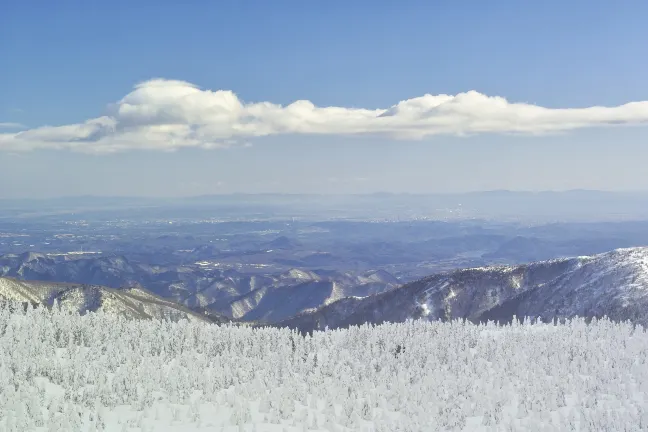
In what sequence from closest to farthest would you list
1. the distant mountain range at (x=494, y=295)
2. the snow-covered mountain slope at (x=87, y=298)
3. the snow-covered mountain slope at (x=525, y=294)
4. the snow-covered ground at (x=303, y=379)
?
the snow-covered ground at (x=303, y=379) → the snow-covered mountain slope at (x=525, y=294) → the distant mountain range at (x=494, y=295) → the snow-covered mountain slope at (x=87, y=298)

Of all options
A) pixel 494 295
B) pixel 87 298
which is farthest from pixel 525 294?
pixel 87 298

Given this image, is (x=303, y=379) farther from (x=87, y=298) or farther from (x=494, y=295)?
(x=87, y=298)

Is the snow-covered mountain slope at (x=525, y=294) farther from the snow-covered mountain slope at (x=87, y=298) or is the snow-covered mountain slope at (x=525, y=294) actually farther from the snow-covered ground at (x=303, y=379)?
the snow-covered ground at (x=303, y=379)

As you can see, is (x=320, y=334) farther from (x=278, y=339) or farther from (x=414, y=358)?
(x=414, y=358)

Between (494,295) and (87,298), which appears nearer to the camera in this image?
(494,295)

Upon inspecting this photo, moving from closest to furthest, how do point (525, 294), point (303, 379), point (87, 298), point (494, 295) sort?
point (303, 379)
point (525, 294)
point (494, 295)
point (87, 298)

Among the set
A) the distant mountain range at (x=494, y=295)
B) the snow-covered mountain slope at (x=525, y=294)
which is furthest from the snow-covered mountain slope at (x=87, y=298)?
the snow-covered mountain slope at (x=525, y=294)
